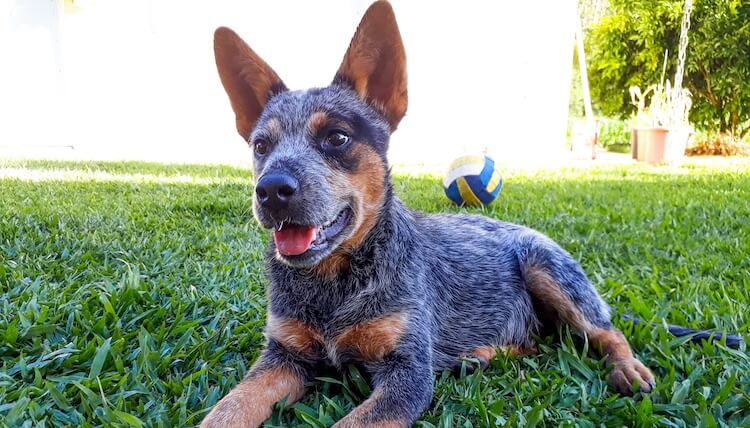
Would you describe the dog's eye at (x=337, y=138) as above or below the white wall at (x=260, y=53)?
below

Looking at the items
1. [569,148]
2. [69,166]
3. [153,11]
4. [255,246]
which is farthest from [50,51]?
[569,148]

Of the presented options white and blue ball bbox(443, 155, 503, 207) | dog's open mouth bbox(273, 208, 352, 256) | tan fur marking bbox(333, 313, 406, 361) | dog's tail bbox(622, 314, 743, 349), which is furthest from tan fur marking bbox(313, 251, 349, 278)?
white and blue ball bbox(443, 155, 503, 207)

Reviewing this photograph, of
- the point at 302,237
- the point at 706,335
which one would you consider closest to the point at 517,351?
the point at 706,335

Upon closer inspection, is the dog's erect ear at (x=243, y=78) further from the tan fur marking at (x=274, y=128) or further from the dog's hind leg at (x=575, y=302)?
the dog's hind leg at (x=575, y=302)

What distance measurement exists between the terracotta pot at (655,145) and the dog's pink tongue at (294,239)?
11808 mm

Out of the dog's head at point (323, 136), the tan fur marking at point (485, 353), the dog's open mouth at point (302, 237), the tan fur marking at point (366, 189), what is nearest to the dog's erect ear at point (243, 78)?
the dog's head at point (323, 136)

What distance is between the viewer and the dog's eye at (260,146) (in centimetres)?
266

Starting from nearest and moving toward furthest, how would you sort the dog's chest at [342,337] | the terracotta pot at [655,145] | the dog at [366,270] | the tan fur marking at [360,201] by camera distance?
the dog at [366,270]
the dog's chest at [342,337]
the tan fur marking at [360,201]
the terracotta pot at [655,145]

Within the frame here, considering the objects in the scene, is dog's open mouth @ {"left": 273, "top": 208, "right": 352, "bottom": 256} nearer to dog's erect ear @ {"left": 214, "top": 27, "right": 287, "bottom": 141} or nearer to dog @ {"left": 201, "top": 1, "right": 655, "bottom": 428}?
dog @ {"left": 201, "top": 1, "right": 655, "bottom": 428}

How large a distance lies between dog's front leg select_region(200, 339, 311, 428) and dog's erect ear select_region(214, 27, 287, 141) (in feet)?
4.04

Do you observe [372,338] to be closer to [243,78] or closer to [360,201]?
[360,201]

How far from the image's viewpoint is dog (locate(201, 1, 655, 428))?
2.24 metres

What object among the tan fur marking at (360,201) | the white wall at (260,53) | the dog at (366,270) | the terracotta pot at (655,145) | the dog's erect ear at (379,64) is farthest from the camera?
the white wall at (260,53)

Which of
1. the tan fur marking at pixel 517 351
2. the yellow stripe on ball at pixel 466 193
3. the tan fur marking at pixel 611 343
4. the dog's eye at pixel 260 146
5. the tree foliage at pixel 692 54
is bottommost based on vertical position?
the tan fur marking at pixel 517 351
